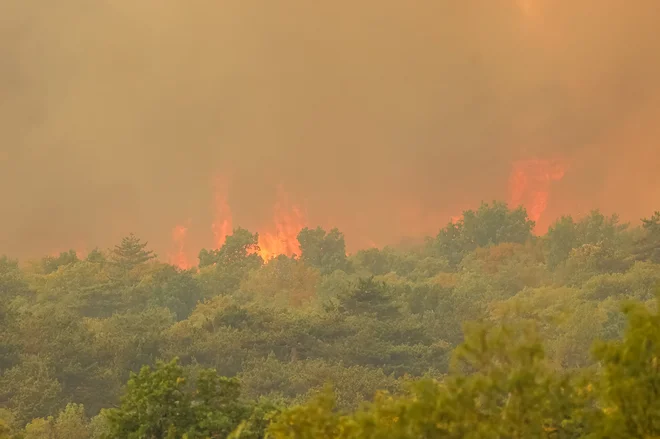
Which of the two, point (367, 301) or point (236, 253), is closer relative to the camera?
point (367, 301)

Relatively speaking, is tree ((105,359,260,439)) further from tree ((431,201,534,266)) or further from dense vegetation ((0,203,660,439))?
tree ((431,201,534,266))

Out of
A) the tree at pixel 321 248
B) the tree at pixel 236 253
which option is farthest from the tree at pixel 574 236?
the tree at pixel 236 253

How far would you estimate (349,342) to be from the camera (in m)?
50.8

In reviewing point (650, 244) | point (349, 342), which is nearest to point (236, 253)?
point (650, 244)

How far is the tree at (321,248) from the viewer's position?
126125 mm

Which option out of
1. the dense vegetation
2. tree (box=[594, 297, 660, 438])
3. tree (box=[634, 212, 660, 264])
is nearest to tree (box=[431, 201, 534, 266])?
the dense vegetation

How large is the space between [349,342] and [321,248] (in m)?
79.3

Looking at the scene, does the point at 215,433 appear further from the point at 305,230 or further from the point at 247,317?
the point at 305,230

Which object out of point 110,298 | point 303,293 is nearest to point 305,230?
point 303,293

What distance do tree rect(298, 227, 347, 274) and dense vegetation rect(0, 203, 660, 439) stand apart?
1.00 feet

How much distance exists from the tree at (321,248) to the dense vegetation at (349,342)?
304 millimetres

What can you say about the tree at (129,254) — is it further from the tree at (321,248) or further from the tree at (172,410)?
the tree at (172,410)

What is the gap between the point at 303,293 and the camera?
334ft

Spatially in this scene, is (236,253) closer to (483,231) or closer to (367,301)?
(483,231)
